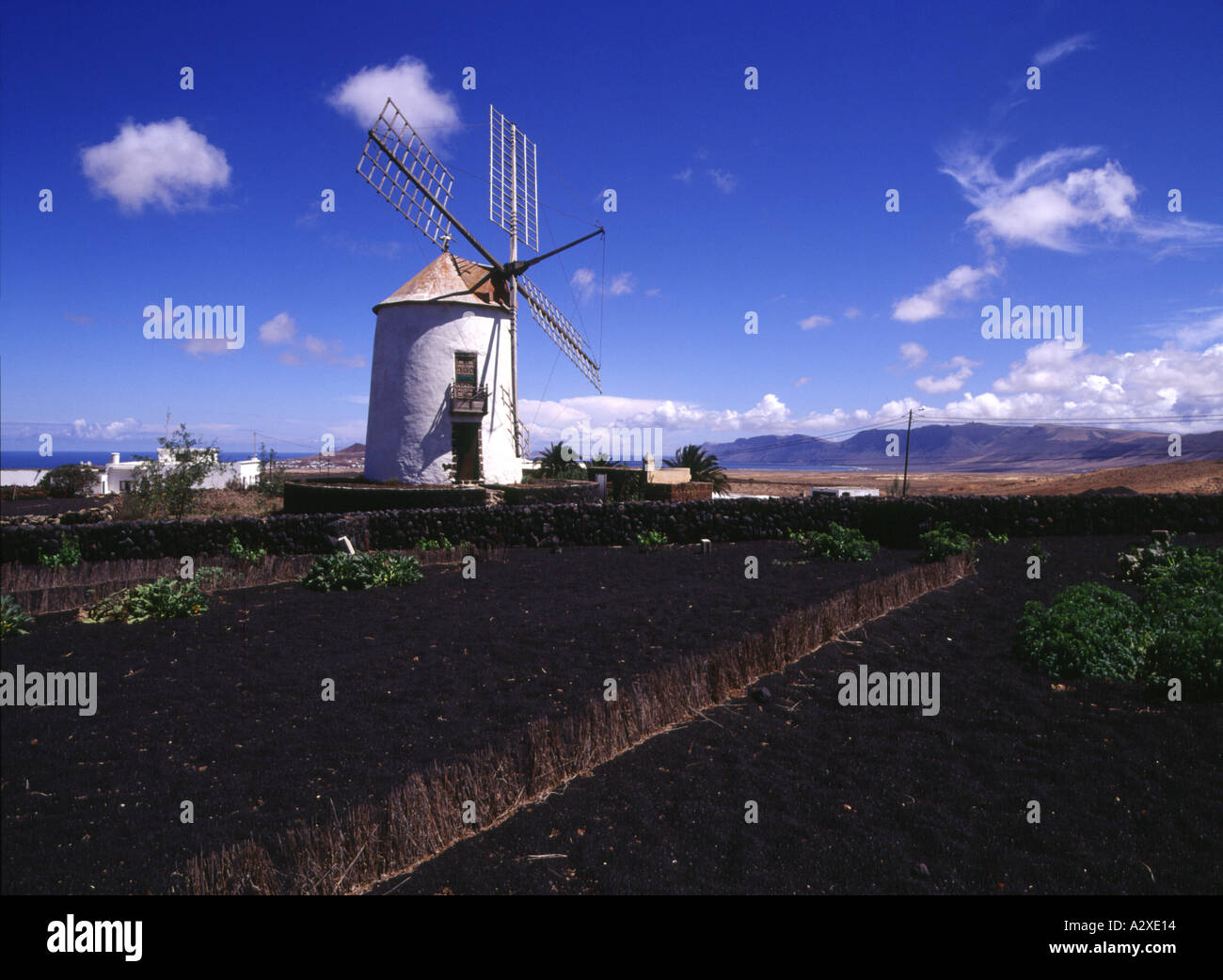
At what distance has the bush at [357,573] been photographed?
459 inches

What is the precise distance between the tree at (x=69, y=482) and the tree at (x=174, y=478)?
1359 centimetres

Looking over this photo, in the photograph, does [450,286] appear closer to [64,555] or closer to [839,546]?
[64,555]

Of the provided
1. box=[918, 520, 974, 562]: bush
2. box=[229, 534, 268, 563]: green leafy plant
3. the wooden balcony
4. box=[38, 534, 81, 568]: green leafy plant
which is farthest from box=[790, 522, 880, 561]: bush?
box=[38, 534, 81, 568]: green leafy plant

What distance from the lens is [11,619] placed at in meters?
8.84

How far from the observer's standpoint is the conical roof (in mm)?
22938

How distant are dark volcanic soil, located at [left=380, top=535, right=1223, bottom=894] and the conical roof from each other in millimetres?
19257

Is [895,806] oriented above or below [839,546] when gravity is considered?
below

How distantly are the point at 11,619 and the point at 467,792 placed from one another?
7961 mm

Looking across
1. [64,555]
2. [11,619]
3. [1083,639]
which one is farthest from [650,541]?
[64,555]

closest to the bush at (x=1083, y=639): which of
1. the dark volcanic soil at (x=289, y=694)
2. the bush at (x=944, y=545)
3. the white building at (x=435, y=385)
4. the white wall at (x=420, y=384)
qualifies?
the dark volcanic soil at (x=289, y=694)

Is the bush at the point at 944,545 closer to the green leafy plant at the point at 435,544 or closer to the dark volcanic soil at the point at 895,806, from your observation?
the dark volcanic soil at the point at 895,806

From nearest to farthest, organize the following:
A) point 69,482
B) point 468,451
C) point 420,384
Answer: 1. point 420,384
2. point 468,451
3. point 69,482
